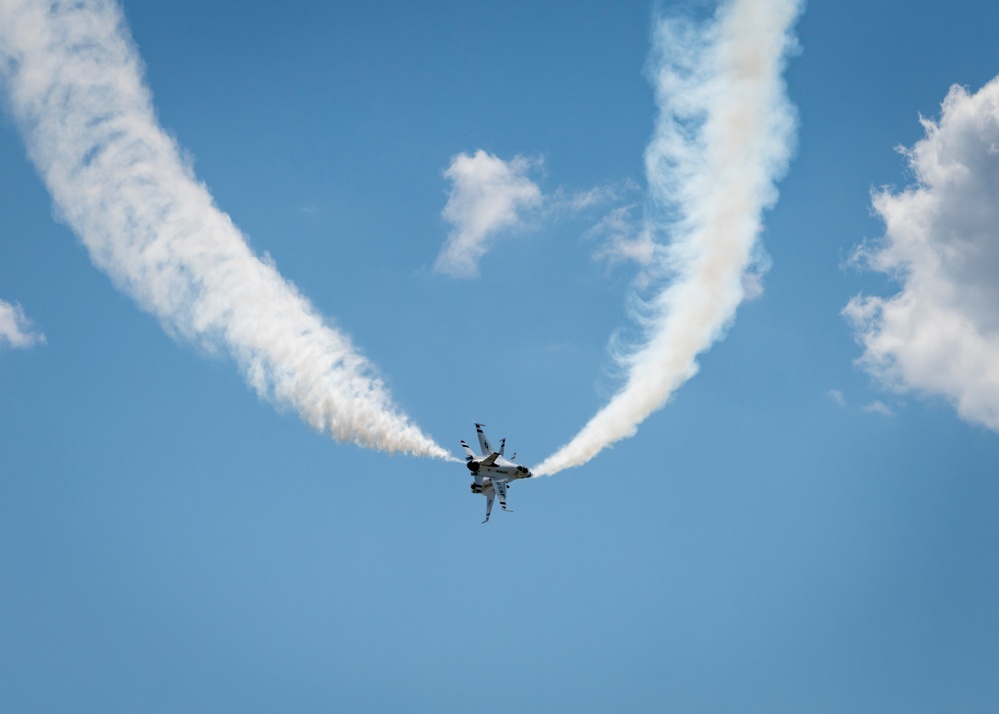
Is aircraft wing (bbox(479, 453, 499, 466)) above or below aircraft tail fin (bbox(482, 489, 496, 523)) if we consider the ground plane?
above

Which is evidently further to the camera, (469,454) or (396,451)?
(469,454)

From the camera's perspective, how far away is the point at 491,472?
61.6 metres

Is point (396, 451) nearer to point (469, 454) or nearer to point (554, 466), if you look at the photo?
point (469, 454)

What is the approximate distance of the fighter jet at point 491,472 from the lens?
61125mm

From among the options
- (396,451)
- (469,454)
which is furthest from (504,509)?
(396,451)

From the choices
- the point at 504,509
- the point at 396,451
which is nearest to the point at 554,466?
the point at 504,509

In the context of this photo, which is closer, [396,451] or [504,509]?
[396,451]

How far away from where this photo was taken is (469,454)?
62344 millimetres

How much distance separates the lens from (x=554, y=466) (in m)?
59.8

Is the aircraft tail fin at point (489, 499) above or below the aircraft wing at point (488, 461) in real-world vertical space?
below

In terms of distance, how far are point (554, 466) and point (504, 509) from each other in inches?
230

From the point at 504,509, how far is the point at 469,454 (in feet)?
16.4

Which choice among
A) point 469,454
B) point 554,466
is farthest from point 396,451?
point 554,466

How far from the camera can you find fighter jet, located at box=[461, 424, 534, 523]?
61125 mm
